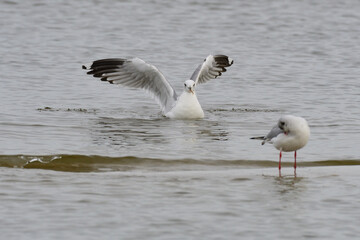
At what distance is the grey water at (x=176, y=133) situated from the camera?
7.27 meters

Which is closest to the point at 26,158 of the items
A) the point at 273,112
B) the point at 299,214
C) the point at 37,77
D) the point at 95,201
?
the point at 95,201

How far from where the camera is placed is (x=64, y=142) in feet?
35.6

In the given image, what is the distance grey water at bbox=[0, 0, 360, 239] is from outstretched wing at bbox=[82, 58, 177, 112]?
1.30 feet

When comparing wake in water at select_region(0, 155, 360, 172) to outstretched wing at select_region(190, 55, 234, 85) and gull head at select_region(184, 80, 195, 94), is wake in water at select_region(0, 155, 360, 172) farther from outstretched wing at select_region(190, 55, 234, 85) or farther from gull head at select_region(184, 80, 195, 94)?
outstretched wing at select_region(190, 55, 234, 85)

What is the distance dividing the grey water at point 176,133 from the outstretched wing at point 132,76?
40 cm

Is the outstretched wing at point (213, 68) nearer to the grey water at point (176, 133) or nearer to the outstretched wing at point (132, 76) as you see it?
the grey water at point (176, 133)

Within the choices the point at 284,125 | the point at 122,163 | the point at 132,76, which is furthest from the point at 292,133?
the point at 132,76

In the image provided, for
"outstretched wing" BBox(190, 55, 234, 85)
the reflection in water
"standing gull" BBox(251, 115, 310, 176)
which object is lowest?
the reflection in water

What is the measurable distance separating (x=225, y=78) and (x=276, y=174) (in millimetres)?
8096

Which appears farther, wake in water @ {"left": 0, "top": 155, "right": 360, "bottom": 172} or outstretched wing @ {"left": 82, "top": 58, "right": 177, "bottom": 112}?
outstretched wing @ {"left": 82, "top": 58, "right": 177, "bottom": 112}

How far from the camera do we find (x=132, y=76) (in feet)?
47.0

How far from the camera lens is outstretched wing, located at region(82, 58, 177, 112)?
14.1 m

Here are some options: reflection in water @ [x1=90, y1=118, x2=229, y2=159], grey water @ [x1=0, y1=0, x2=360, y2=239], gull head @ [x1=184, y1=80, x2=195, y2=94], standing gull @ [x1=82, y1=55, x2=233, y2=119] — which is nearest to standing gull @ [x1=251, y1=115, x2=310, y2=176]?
grey water @ [x1=0, y1=0, x2=360, y2=239]

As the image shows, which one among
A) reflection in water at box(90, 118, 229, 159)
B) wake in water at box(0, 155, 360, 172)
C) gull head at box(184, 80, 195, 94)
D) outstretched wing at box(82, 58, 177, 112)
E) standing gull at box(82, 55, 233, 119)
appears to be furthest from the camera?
outstretched wing at box(82, 58, 177, 112)
